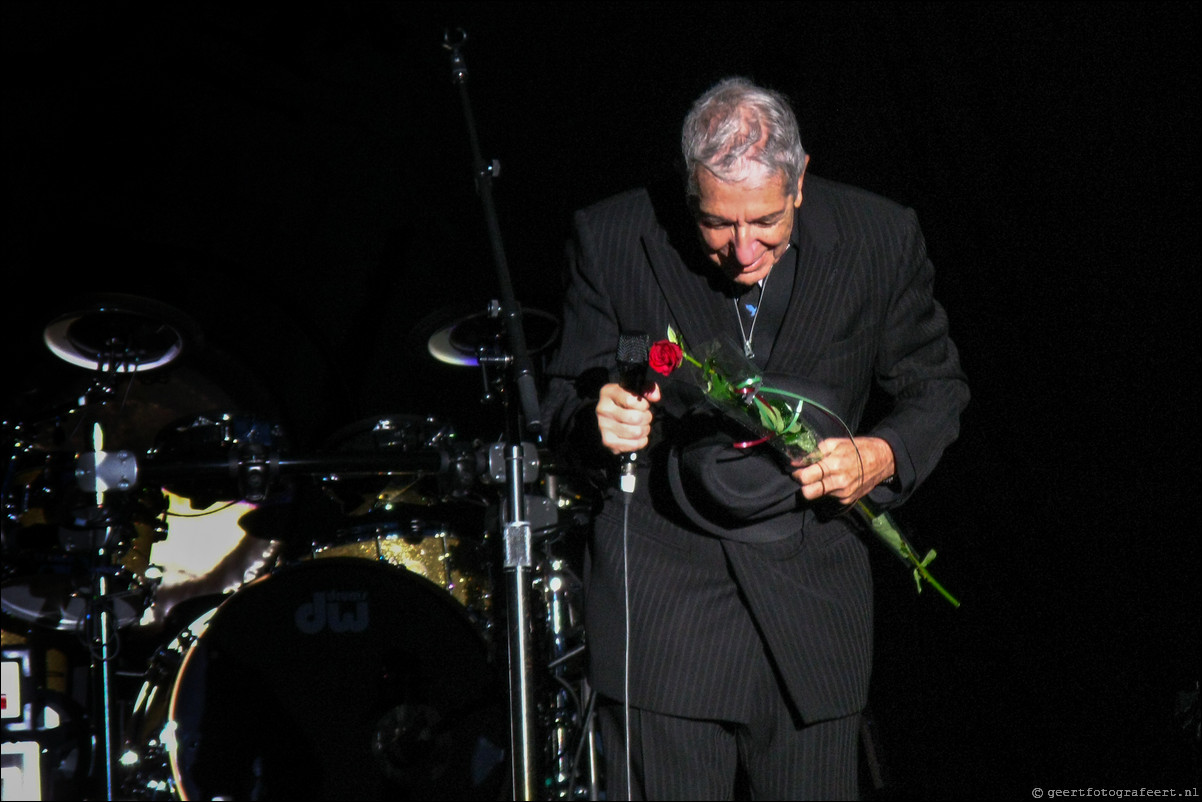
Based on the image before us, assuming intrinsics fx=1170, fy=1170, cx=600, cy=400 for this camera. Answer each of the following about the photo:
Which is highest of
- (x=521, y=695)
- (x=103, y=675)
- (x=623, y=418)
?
(x=623, y=418)

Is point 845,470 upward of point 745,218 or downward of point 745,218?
downward

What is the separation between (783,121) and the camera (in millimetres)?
2006

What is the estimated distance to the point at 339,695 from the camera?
121 inches

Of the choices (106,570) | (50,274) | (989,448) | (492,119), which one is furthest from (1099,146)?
(50,274)

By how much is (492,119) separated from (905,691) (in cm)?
206

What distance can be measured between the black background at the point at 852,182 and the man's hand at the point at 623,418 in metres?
1.20

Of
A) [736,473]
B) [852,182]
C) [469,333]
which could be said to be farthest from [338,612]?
[852,182]

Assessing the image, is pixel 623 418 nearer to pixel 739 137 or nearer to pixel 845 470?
pixel 845 470

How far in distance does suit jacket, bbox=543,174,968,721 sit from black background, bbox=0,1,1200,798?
86 centimetres

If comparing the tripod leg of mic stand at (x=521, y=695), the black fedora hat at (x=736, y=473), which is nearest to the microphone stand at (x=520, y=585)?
the tripod leg of mic stand at (x=521, y=695)

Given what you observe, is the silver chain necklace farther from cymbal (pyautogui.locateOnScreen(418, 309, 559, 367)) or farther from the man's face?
cymbal (pyautogui.locateOnScreen(418, 309, 559, 367))

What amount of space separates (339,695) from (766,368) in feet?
A: 5.37

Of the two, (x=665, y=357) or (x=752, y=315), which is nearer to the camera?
(x=665, y=357)

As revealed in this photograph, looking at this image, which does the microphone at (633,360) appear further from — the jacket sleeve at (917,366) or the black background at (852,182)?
the black background at (852,182)
